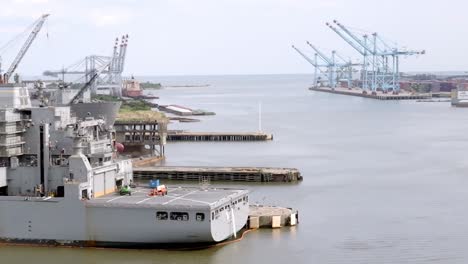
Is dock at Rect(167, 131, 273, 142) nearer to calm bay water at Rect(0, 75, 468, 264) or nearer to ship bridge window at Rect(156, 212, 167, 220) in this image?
calm bay water at Rect(0, 75, 468, 264)

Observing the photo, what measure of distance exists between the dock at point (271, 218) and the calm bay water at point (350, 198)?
0.35m

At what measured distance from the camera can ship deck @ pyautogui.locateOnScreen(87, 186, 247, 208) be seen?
19.6m

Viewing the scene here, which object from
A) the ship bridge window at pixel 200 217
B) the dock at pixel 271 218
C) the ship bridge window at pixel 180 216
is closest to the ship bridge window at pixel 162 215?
the ship bridge window at pixel 180 216

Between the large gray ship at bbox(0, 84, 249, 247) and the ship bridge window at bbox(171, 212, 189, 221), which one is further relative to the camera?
the large gray ship at bbox(0, 84, 249, 247)

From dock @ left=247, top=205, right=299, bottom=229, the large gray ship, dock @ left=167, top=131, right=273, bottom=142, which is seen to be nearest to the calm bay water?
dock @ left=247, top=205, right=299, bottom=229

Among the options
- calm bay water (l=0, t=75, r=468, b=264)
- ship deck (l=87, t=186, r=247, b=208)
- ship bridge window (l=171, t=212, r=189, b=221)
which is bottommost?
calm bay water (l=0, t=75, r=468, b=264)

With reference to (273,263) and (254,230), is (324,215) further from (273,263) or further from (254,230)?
(273,263)

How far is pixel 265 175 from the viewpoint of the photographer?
33656mm

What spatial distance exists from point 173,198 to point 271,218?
3991 mm

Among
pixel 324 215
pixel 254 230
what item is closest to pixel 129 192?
pixel 254 230

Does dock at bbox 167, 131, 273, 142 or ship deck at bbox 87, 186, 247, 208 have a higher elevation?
ship deck at bbox 87, 186, 247, 208

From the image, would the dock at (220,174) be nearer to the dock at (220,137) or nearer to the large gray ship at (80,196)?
the large gray ship at (80,196)

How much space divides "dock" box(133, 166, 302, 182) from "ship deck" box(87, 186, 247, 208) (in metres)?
11.5

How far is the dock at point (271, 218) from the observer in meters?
23.0
